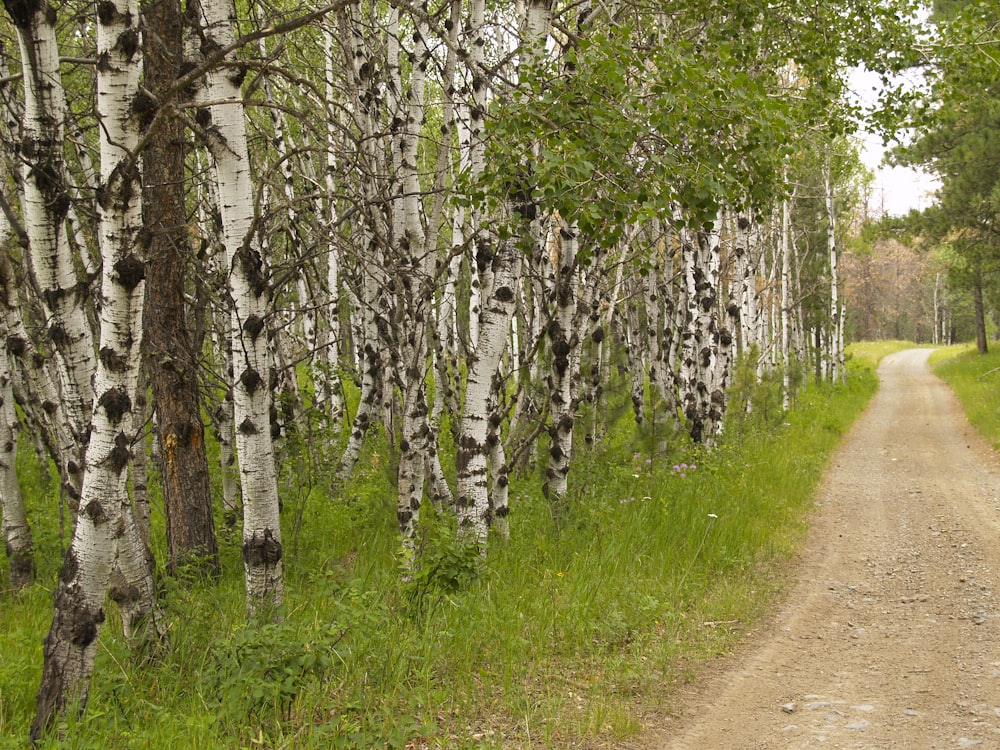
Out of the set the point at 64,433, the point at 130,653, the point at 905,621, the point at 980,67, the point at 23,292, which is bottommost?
the point at 905,621

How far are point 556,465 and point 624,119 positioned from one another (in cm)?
442

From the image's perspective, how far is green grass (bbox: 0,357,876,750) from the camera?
429cm

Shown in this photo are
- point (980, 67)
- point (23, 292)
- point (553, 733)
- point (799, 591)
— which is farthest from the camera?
point (23, 292)

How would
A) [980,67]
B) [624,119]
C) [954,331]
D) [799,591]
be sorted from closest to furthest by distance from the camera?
[624,119] → [799,591] → [980,67] → [954,331]

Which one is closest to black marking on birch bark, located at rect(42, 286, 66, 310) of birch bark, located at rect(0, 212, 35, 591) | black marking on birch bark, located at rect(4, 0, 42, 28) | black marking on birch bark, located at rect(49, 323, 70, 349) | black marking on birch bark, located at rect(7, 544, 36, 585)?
black marking on birch bark, located at rect(49, 323, 70, 349)

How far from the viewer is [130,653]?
4.81 metres

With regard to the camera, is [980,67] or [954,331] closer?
[980,67]

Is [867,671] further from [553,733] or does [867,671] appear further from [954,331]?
[954,331]

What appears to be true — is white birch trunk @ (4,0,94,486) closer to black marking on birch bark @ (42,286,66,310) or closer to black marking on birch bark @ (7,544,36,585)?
black marking on birch bark @ (42,286,66,310)

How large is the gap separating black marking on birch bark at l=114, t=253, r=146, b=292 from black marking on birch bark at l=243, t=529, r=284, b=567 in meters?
1.91

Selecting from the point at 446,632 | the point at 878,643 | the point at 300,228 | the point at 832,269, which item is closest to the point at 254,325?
the point at 300,228

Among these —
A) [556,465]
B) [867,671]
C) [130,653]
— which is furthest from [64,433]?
[867,671]

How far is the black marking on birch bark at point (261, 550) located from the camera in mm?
5137

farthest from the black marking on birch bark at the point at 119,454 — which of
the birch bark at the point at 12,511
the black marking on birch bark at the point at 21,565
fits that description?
the black marking on birch bark at the point at 21,565
